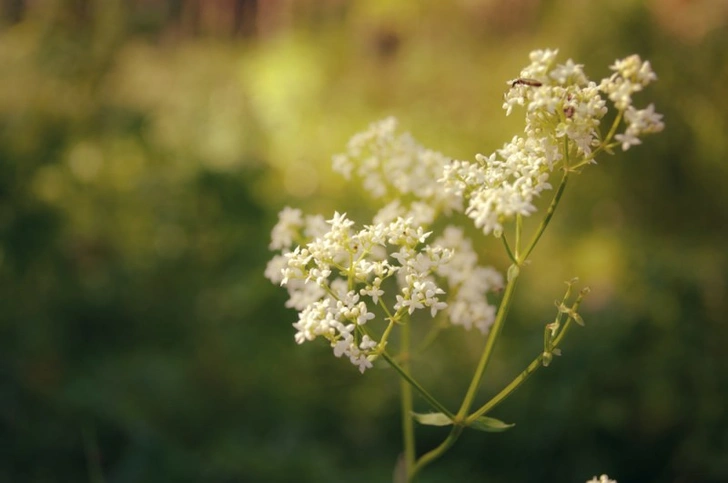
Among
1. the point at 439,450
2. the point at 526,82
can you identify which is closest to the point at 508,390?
the point at 439,450

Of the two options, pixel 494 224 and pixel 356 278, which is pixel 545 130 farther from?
pixel 356 278

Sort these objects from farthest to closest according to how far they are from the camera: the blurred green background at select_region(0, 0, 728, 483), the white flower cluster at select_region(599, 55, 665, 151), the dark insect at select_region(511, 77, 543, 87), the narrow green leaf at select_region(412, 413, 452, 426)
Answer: the blurred green background at select_region(0, 0, 728, 483) → the narrow green leaf at select_region(412, 413, 452, 426) → the dark insect at select_region(511, 77, 543, 87) → the white flower cluster at select_region(599, 55, 665, 151)

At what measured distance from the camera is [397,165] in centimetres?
176

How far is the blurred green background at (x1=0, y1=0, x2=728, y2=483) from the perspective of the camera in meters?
3.19

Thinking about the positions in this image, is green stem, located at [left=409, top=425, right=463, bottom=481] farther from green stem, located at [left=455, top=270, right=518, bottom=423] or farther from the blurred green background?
the blurred green background

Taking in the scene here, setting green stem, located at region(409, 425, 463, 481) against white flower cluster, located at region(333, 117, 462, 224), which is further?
white flower cluster, located at region(333, 117, 462, 224)

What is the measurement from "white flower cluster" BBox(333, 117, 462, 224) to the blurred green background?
24.4 inches

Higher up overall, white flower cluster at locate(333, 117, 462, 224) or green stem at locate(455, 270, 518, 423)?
white flower cluster at locate(333, 117, 462, 224)

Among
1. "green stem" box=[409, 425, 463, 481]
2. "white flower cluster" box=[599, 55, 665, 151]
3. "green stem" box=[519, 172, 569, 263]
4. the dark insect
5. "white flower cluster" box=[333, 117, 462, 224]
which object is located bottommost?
"green stem" box=[409, 425, 463, 481]

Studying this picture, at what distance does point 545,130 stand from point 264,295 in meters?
2.94

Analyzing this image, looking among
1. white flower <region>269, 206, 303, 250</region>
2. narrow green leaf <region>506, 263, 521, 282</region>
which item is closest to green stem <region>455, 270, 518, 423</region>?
narrow green leaf <region>506, 263, 521, 282</region>

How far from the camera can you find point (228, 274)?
4359 millimetres

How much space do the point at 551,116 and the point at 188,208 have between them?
3328 mm

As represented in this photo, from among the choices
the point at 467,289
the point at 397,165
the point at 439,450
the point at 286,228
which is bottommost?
the point at 439,450
